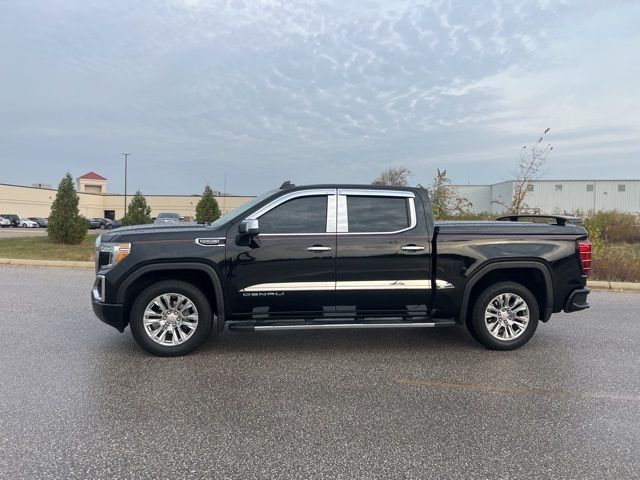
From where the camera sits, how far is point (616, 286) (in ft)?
36.4

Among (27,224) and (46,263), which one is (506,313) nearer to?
(46,263)

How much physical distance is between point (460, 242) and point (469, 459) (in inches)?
112

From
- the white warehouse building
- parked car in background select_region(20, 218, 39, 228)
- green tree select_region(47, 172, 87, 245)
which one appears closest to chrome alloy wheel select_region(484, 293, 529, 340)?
green tree select_region(47, 172, 87, 245)

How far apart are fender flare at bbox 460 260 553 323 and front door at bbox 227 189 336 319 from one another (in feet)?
5.14

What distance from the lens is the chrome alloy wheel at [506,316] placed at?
5.74 meters

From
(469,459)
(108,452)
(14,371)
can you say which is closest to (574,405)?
(469,459)

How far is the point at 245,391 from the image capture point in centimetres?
439

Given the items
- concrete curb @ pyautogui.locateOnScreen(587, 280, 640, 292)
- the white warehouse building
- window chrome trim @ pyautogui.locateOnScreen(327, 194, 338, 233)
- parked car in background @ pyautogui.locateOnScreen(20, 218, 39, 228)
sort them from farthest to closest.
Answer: parked car in background @ pyautogui.locateOnScreen(20, 218, 39, 228) → the white warehouse building → concrete curb @ pyautogui.locateOnScreen(587, 280, 640, 292) → window chrome trim @ pyautogui.locateOnScreen(327, 194, 338, 233)

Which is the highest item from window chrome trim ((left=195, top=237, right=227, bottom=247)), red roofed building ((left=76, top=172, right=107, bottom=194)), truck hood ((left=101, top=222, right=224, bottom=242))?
red roofed building ((left=76, top=172, right=107, bottom=194))

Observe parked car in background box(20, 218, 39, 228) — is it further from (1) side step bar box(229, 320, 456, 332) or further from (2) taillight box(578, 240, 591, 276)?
(2) taillight box(578, 240, 591, 276)

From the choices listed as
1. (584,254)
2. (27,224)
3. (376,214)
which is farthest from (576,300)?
(27,224)

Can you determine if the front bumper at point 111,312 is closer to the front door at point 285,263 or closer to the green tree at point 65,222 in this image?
the front door at point 285,263

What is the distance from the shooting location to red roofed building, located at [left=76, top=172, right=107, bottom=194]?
3386 inches

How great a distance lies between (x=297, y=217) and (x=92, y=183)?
90.9 meters
